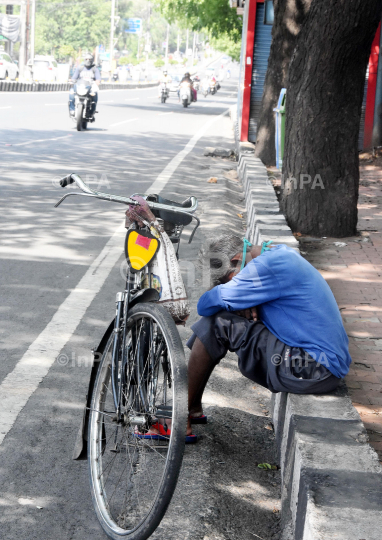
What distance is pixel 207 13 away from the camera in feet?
90.6

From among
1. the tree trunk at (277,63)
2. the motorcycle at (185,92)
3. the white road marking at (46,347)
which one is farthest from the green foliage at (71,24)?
the white road marking at (46,347)

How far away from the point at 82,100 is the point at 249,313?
51.1 ft

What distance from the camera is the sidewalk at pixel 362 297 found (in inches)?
148

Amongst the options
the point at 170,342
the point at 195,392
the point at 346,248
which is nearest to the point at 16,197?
the point at 346,248

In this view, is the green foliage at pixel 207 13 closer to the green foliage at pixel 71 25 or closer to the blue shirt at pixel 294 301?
the blue shirt at pixel 294 301

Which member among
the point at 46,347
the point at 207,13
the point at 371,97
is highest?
the point at 207,13

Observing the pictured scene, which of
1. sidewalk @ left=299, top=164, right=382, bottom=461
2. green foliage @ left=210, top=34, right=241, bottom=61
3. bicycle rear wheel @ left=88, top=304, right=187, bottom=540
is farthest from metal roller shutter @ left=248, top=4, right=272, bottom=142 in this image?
green foliage @ left=210, top=34, right=241, bottom=61

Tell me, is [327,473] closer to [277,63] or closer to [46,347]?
[46,347]

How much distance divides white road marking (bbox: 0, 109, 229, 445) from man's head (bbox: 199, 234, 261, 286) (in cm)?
122

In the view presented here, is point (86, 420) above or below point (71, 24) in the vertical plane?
below

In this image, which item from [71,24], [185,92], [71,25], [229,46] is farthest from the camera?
[71,25]

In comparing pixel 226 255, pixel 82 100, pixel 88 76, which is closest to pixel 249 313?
pixel 226 255

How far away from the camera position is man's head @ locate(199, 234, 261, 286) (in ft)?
11.0

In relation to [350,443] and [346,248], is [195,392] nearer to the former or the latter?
[350,443]
